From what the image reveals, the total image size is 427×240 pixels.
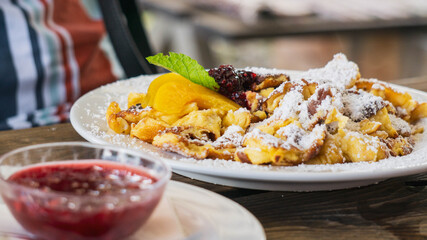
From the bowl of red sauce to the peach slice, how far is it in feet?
1.58

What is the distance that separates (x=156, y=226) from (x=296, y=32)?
12.6 ft

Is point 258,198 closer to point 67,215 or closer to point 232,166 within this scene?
point 232,166

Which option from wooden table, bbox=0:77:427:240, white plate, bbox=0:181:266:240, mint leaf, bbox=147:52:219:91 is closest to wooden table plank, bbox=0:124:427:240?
wooden table, bbox=0:77:427:240

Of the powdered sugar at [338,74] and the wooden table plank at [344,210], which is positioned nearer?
the wooden table plank at [344,210]

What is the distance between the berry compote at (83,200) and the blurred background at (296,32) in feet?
11.4

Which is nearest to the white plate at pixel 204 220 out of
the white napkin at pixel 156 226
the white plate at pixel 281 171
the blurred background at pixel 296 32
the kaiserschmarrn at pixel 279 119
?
the white napkin at pixel 156 226

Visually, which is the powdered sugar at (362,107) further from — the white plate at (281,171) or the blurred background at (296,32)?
the blurred background at (296,32)

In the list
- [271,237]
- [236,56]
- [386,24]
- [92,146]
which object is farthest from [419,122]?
[236,56]

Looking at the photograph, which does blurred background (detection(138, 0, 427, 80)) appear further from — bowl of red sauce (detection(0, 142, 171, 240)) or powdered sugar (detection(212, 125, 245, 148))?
bowl of red sauce (detection(0, 142, 171, 240))

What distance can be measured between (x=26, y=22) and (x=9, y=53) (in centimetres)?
14

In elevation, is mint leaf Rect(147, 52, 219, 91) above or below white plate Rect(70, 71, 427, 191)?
above

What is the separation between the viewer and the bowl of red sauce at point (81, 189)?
60cm

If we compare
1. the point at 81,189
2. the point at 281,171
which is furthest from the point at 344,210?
the point at 81,189

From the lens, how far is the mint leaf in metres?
1.24
